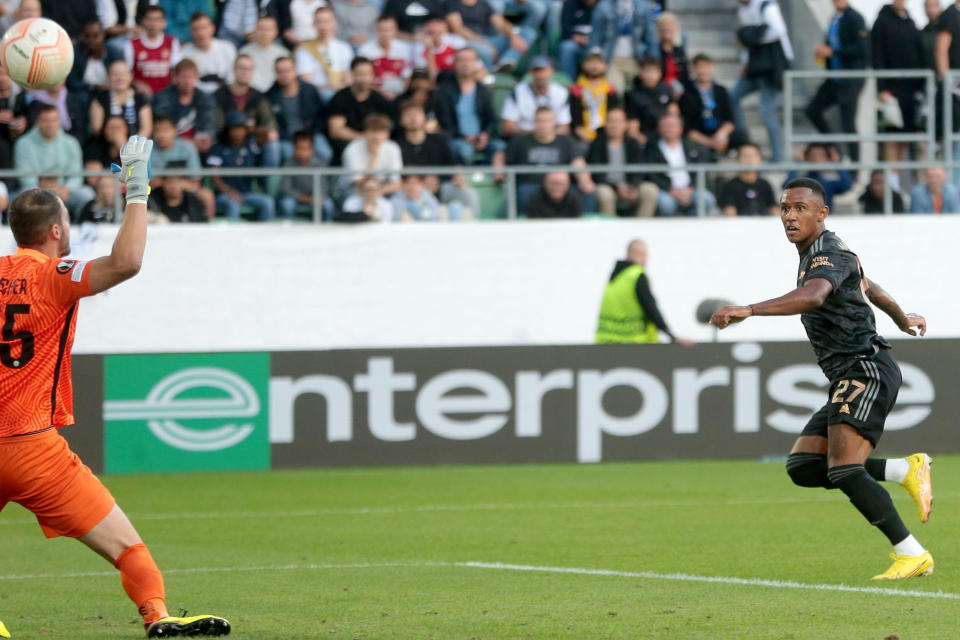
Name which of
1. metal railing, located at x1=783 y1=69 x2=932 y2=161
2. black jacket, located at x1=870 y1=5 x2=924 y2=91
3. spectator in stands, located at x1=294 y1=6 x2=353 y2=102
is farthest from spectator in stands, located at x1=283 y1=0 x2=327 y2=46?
black jacket, located at x1=870 y1=5 x2=924 y2=91

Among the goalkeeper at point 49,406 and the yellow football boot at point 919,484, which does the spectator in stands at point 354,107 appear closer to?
the yellow football boot at point 919,484

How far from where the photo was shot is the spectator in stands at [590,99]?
18922mm

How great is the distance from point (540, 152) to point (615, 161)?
952mm

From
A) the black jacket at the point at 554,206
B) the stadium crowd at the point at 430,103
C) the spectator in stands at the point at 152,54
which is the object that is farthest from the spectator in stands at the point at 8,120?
the black jacket at the point at 554,206

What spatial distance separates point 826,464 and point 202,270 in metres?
11.2

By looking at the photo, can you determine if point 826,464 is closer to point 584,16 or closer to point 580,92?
point 580,92

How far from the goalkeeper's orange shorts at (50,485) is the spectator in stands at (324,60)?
508 inches

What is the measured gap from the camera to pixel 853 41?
20.0 meters

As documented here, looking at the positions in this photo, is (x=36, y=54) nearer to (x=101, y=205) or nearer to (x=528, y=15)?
(x=101, y=205)

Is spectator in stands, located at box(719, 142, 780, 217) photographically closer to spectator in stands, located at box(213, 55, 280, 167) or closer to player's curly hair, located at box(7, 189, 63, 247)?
spectator in stands, located at box(213, 55, 280, 167)

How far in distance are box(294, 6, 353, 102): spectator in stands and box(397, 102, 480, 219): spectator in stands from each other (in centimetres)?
108

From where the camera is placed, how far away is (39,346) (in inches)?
247

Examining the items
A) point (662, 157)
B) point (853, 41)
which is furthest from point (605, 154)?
point (853, 41)

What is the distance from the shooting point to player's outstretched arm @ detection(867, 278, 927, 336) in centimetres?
818
